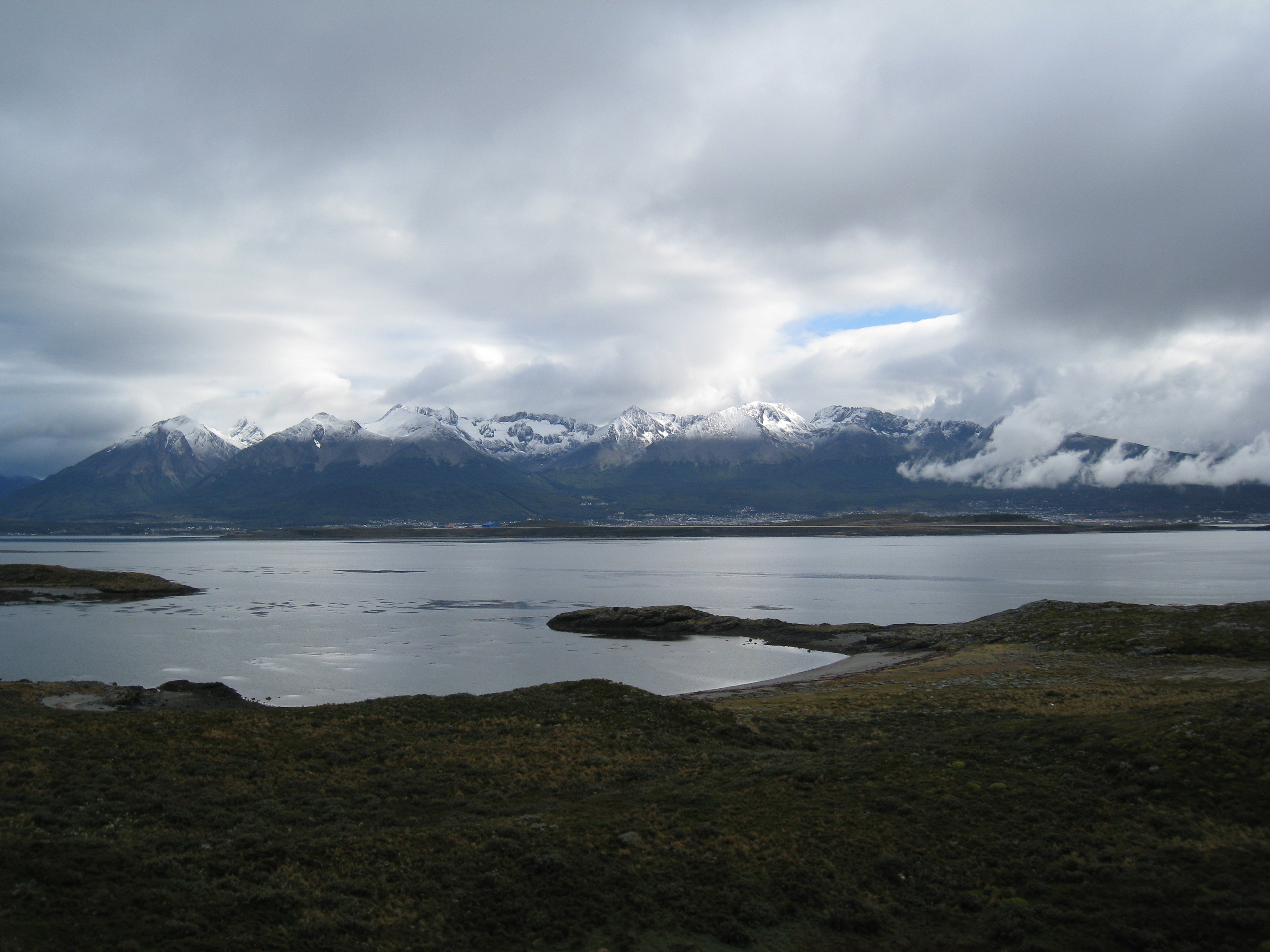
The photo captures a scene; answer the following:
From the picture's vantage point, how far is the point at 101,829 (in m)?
17.4

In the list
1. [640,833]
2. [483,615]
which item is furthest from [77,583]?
[640,833]

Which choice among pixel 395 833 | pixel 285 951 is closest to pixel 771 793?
pixel 395 833

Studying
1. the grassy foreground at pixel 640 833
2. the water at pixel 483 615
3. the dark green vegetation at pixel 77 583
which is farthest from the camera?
the dark green vegetation at pixel 77 583

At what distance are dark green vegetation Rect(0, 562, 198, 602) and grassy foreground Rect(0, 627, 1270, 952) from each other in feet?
331

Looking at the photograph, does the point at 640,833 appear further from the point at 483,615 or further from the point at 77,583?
the point at 77,583

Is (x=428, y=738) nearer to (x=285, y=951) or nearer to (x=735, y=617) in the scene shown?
(x=285, y=951)

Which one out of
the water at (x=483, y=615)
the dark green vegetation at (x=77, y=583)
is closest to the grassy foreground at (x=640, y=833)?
the water at (x=483, y=615)

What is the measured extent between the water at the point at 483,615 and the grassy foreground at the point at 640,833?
23890mm

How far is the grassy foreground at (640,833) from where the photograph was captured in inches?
547

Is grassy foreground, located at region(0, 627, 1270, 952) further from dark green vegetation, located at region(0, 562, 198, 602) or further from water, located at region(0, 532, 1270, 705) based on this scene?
dark green vegetation, located at region(0, 562, 198, 602)

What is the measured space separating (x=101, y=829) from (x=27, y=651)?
61.4 metres

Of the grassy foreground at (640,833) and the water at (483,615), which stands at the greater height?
the grassy foreground at (640,833)

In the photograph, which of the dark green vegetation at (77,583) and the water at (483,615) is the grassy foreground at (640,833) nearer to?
the water at (483,615)

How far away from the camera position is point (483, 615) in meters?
94.2
